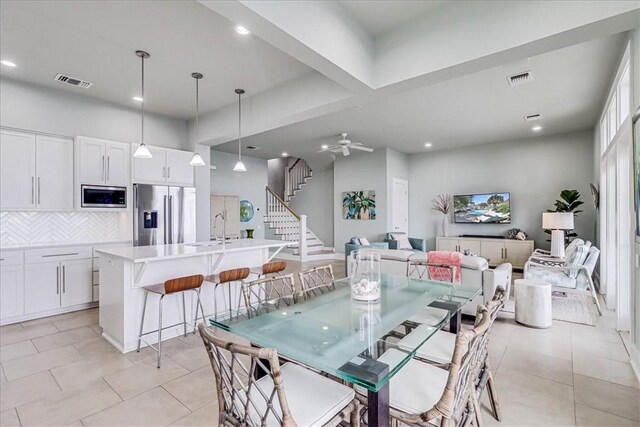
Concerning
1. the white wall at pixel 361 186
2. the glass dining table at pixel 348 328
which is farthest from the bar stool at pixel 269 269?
the white wall at pixel 361 186

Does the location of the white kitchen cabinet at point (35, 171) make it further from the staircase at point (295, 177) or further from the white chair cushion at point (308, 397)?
the staircase at point (295, 177)

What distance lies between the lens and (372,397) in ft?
4.28

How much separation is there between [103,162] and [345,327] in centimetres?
463

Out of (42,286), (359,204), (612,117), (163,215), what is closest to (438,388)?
(163,215)

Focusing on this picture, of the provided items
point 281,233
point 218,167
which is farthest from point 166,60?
point 281,233

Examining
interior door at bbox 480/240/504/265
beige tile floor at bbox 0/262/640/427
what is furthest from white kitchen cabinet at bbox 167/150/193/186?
interior door at bbox 480/240/504/265

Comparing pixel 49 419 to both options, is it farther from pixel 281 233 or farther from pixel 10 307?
pixel 281 233

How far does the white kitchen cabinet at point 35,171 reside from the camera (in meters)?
3.93

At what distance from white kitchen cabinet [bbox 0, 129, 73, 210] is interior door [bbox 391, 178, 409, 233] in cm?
680

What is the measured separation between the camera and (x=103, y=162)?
457cm

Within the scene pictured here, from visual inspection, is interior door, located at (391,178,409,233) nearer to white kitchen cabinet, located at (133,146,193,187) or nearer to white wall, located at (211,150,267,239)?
white wall, located at (211,150,267,239)

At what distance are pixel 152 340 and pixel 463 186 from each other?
7645mm

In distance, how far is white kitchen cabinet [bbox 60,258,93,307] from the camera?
427 centimetres

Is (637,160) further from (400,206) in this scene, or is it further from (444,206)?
(400,206)
